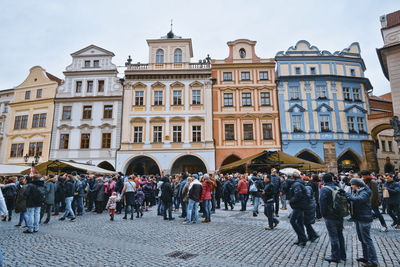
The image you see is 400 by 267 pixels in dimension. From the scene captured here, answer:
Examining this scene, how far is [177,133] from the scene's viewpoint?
26156 millimetres

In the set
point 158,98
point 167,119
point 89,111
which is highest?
point 158,98

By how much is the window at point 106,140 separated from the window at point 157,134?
4652 mm

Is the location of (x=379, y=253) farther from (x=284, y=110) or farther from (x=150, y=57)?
(x=150, y=57)

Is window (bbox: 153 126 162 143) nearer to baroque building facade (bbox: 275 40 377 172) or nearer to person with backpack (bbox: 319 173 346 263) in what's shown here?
baroque building facade (bbox: 275 40 377 172)

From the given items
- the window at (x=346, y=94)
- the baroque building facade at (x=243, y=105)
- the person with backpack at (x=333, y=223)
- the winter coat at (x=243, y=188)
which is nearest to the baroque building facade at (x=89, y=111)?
the baroque building facade at (x=243, y=105)

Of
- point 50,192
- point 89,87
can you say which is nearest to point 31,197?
point 50,192

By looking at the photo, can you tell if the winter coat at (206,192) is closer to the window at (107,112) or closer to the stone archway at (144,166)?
the stone archway at (144,166)

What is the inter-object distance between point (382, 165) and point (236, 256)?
3125 cm

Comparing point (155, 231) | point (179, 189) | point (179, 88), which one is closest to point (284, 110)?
point (179, 88)

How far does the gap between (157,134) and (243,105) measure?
9.41 meters

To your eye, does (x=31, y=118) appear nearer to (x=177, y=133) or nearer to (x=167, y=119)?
(x=167, y=119)

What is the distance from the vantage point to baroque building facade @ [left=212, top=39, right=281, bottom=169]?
25.9 metres

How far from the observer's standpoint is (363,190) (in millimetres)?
5090

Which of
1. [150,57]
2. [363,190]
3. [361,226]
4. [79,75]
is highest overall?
[150,57]
